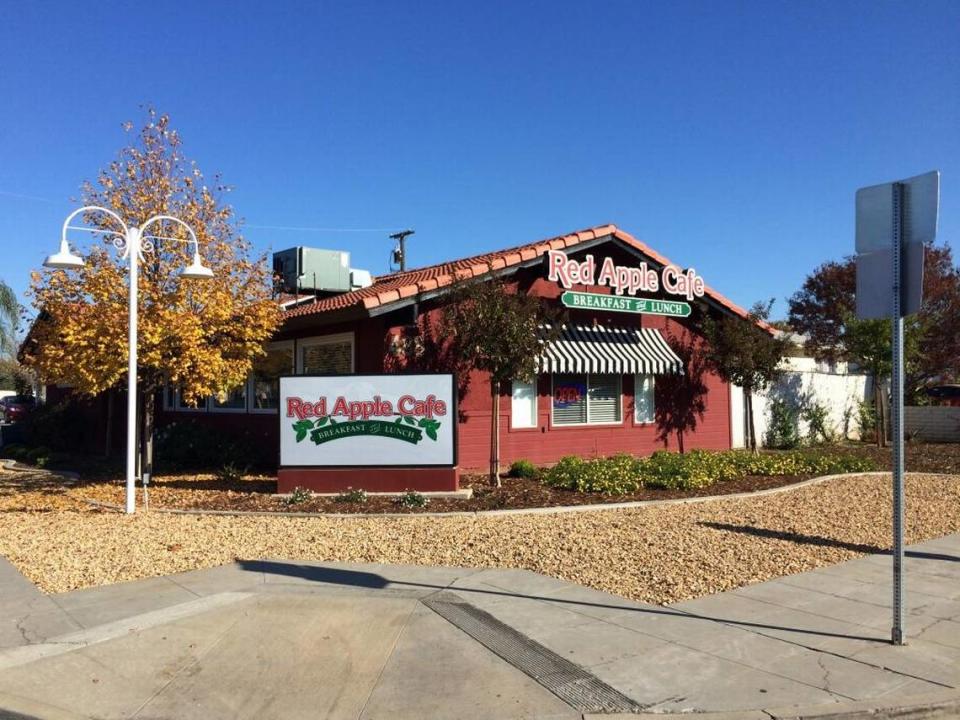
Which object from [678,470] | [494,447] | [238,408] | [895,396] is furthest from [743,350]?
[895,396]

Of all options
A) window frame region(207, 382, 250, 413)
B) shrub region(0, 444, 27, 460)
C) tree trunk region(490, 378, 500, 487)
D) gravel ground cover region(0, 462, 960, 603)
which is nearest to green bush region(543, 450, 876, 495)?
tree trunk region(490, 378, 500, 487)

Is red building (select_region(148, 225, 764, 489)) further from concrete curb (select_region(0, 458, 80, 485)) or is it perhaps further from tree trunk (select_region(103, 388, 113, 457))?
concrete curb (select_region(0, 458, 80, 485))

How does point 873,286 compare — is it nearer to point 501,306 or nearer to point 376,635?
point 376,635

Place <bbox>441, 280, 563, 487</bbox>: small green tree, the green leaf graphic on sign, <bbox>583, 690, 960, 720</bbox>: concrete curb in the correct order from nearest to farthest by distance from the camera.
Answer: <bbox>583, 690, 960, 720</bbox>: concrete curb, the green leaf graphic on sign, <bbox>441, 280, 563, 487</bbox>: small green tree

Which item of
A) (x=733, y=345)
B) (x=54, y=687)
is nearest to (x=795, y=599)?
(x=54, y=687)

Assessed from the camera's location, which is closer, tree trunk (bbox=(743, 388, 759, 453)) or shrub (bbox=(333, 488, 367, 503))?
shrub (bbox=(333, 488, 367, 503))

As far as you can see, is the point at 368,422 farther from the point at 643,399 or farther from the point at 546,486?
the point at 643,399

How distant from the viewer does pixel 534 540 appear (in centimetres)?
856

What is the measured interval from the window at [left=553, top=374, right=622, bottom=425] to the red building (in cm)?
3

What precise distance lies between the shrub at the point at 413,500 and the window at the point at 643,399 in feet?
25.8

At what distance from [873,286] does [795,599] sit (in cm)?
279

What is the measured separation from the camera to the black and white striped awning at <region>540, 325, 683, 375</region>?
14.9m

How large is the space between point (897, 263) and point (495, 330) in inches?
293

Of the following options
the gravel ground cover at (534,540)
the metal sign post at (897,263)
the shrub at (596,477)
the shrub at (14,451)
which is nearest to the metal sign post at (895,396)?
the metal sign post at (897,263)
